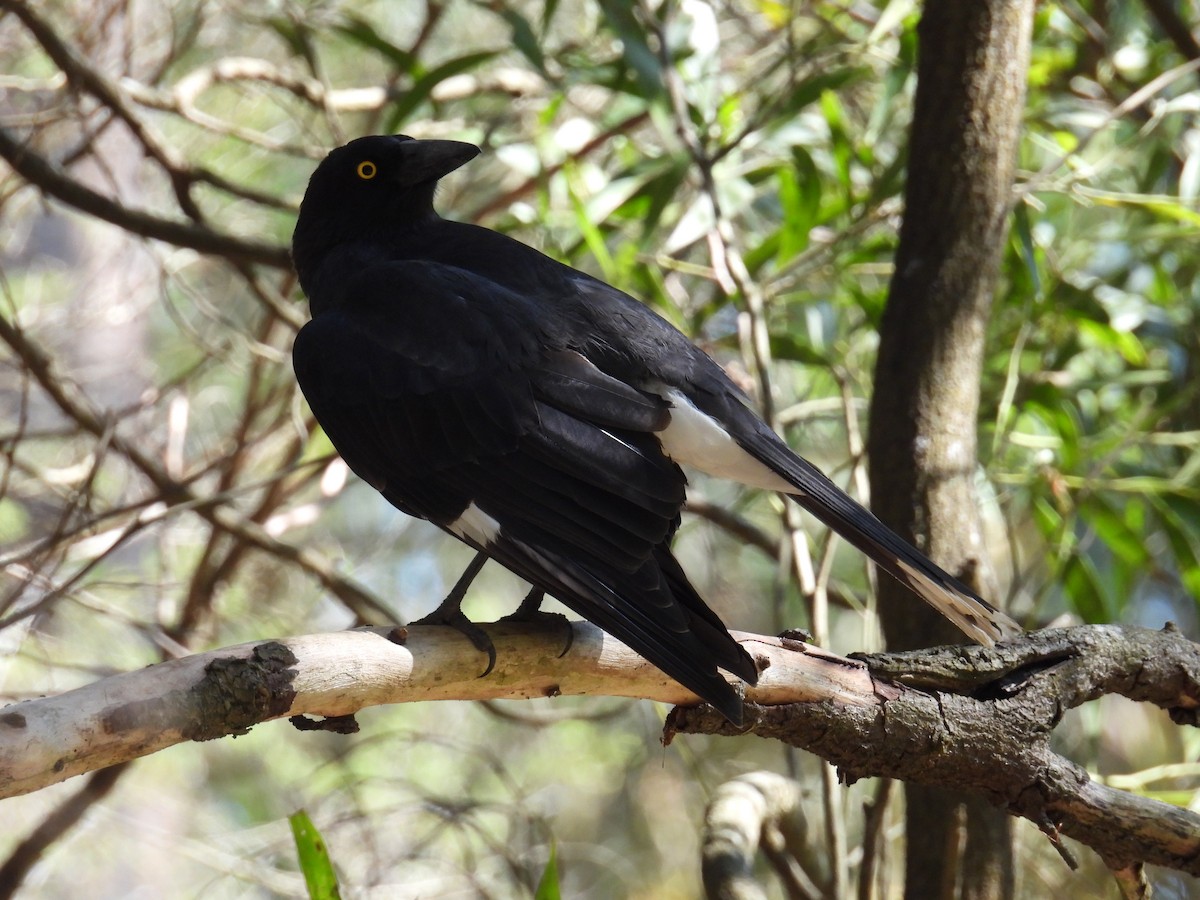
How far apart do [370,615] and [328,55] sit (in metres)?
3.28

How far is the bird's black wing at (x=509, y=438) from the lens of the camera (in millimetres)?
1907

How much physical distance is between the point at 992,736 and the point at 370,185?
5.78ft

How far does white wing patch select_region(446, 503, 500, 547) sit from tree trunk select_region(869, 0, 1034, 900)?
0.90 metres

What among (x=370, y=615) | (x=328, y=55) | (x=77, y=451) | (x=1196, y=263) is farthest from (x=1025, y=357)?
(x=328, y=55)

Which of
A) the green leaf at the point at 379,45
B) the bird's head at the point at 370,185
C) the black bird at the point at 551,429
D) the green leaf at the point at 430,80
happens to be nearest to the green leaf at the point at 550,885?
the black bird at the point at 551,429


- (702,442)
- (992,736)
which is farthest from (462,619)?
(992,736)

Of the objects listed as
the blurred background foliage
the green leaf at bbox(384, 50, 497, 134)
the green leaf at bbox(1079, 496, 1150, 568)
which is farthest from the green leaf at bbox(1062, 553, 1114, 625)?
the green leaf at bbox(384, 50, 497, 134)

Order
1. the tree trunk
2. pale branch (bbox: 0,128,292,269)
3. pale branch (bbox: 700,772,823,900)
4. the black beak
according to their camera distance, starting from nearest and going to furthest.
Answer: pale branch (bbox: 700,772,823,900)
the tree trunk
the black beak
pale branch (bbox: 0,128,292,269)

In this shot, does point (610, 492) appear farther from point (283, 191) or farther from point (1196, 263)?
point (283, 191)

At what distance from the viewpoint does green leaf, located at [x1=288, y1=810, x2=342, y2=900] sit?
6.44 ft

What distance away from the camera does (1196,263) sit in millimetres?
4094

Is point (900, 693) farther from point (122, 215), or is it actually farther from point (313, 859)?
point (122, 215)

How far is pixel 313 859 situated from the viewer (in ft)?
6.53

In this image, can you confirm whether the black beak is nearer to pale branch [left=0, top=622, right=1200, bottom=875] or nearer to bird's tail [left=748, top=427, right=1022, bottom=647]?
bird's tail [left=748, top=427, right=1022, bottom=647]
